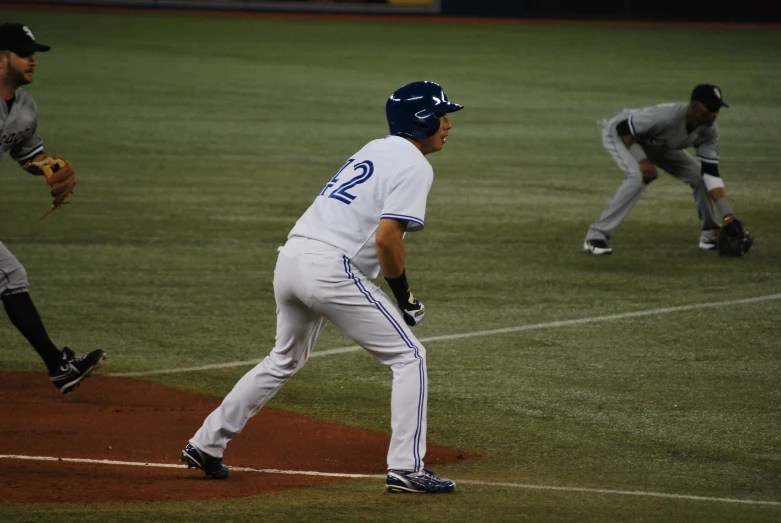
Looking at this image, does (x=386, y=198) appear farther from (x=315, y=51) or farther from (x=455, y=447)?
(x=315, y=51)

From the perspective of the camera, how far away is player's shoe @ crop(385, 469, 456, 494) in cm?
583

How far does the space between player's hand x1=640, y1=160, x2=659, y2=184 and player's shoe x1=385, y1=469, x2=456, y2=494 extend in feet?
24.8

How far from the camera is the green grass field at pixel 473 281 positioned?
649cm

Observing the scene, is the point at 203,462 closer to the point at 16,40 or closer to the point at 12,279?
the point at 12,279

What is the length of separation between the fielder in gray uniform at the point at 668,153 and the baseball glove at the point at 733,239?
12cm

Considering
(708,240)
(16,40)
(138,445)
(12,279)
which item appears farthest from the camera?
(708,240)

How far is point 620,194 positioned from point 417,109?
7.41 metres

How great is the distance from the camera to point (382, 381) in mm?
8586

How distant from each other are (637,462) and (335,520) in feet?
6.55

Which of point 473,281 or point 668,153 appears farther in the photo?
point 668,153

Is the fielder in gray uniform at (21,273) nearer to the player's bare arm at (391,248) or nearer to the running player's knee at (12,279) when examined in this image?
the running player's knee at (12,279)

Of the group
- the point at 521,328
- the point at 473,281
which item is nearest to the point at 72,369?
the point at 521,328

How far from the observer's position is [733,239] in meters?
13.0

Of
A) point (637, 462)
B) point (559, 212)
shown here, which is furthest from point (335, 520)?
point (559, 212)
